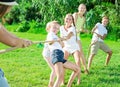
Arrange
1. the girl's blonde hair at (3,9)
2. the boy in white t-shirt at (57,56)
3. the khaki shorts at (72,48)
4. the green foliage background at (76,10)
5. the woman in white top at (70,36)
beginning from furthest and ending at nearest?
1. the green foliage background at (76,10)
2. the khaki shorts at (72,48)
3. the woman in white top at (70,36)
4. the boy in white t-shirt at (57,56)
5. the girl's blonde hair at (3,9)

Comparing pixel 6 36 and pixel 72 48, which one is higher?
pixel 6 36

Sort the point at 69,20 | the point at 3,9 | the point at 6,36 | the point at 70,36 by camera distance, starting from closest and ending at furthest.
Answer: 1. the point at 3,9
2. the point at 6,36
3. the point at 70,36
4. the point at 69,20

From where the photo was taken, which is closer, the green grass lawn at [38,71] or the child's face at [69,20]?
the child's face at [69,20]

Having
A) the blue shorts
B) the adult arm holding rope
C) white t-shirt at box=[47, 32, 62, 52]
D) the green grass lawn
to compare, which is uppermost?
the adult arm holding rope

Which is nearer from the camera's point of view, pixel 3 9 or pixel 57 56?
pixel 3 9

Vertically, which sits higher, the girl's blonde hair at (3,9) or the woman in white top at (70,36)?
the girl's blonde hair at (3,9)

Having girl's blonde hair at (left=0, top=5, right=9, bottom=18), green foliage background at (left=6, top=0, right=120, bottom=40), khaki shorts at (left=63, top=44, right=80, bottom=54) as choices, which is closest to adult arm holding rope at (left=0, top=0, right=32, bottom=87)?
girl's blonde hair at (left=0, top=5, right=9, bottom=18)

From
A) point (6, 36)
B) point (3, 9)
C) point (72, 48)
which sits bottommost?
point (72, 48)

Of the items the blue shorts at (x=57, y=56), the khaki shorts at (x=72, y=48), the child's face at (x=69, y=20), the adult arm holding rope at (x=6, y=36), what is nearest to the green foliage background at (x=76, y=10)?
the khaki shorts at (x=72, y=48)

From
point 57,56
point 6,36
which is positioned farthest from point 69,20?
point 6,36

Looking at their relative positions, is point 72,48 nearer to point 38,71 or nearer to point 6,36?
point 38,71

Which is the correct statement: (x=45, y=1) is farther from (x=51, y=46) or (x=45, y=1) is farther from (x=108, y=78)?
(x=51, y=46)

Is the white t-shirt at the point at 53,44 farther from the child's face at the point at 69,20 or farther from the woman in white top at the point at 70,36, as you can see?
the child's face at the point at 69,20

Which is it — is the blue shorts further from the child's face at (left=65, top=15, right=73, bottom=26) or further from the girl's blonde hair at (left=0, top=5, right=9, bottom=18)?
the girl's blonde hair at (left=0, top=5, right=9, bottom=18)
